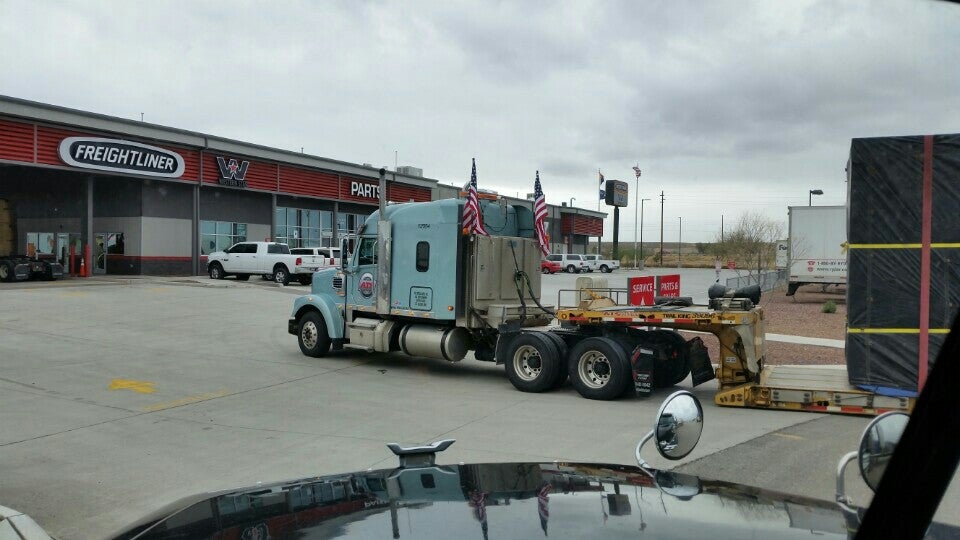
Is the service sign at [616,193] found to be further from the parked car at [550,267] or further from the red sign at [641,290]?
the red sign at [641,290]

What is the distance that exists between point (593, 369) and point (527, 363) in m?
1.12

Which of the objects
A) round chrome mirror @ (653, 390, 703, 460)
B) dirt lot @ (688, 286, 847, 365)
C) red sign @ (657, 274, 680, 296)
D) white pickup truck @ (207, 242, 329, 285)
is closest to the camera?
round chrome mirror @ (653, 390, 703, 460)

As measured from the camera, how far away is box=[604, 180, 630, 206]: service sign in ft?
243

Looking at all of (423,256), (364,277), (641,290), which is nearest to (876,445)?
(641,290)

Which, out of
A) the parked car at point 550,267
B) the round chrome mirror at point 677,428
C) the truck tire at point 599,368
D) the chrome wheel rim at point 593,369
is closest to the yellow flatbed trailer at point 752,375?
the truck tire at point 599,368

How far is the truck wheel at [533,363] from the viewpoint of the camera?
11312 mm

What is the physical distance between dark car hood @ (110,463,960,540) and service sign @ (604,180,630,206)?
71.8m

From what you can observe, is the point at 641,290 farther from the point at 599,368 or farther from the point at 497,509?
the point at 497,509

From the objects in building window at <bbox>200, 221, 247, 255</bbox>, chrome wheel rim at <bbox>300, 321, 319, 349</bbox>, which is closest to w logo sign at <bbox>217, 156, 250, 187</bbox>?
building window at <bbox>200, 221, 247, 255</bbox>

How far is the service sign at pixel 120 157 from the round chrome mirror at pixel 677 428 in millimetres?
34246

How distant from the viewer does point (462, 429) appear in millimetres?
8977

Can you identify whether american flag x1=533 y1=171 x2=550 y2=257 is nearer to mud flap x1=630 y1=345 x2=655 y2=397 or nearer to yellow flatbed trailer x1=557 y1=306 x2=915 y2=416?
yellow flatbed trailer x1=557 y1=306 x2=915 y2=416

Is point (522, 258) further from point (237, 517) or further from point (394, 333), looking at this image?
point (237, 517)

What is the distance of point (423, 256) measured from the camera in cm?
1308
